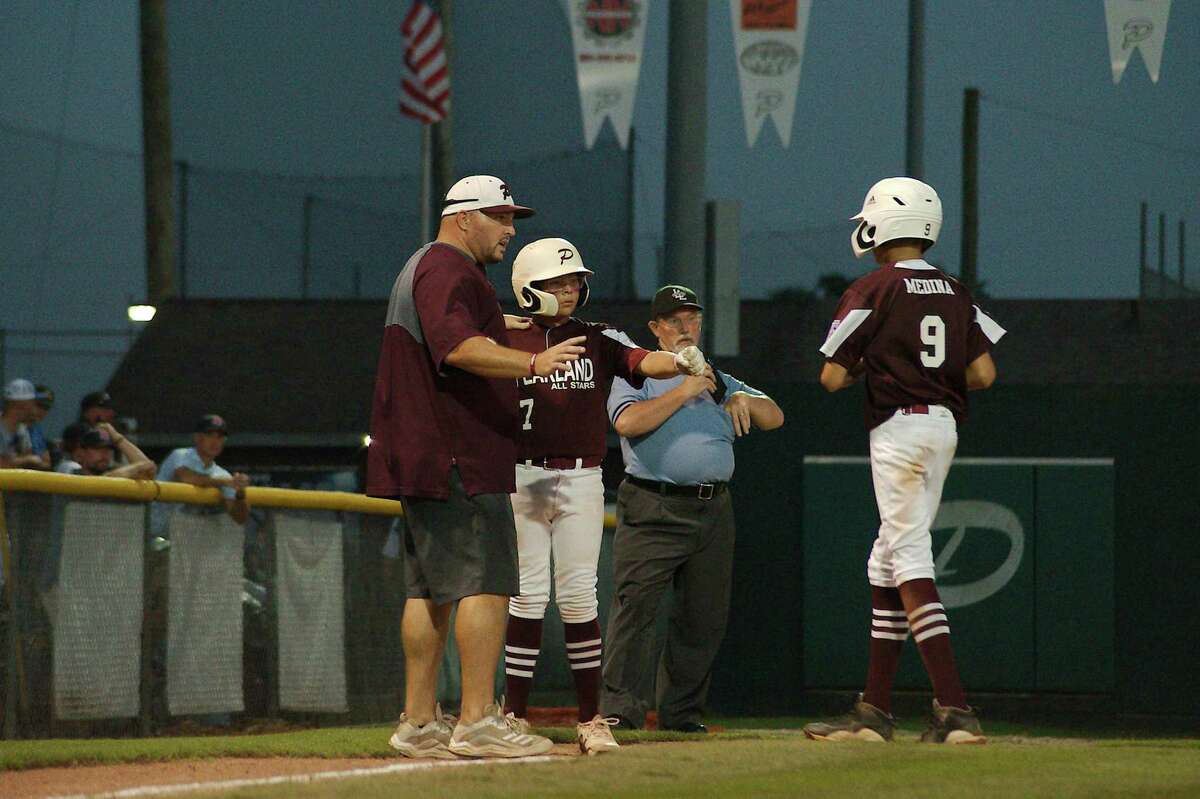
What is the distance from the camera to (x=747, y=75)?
544 inches

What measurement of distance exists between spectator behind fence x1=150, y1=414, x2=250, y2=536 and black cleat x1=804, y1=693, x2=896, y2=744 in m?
3.76

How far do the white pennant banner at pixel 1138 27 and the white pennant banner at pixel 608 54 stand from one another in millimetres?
3522

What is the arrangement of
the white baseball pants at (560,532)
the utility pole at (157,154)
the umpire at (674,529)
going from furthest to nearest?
1. the utility pole at (157,154)
2. the umpire at (674,529)
3. the white baseball pants at (560,532)

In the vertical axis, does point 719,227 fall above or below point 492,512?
above

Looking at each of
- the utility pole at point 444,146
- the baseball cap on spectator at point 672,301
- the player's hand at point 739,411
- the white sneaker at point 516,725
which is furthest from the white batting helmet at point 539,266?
the utility pole at point 444,146

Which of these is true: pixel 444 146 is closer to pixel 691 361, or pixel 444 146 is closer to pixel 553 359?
pixel 691 361

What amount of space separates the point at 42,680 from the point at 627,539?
2667mm

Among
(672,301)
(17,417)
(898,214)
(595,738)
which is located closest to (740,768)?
(595,738)

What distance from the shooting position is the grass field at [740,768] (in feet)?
16.3

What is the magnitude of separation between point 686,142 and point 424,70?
1092cm

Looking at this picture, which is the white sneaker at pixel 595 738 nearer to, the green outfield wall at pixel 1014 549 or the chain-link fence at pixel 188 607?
the chain-link fence at pixel 188 607

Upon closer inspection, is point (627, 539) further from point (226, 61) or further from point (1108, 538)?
point (226, 61)

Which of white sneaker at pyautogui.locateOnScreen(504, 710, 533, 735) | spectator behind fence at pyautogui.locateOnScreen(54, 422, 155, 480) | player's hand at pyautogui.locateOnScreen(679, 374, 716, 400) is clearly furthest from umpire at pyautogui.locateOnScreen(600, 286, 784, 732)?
spectator behind fence at pyautogui.locateOnScreen(54, 422, 155, 480)

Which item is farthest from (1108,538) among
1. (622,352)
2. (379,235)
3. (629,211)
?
(379,235)
